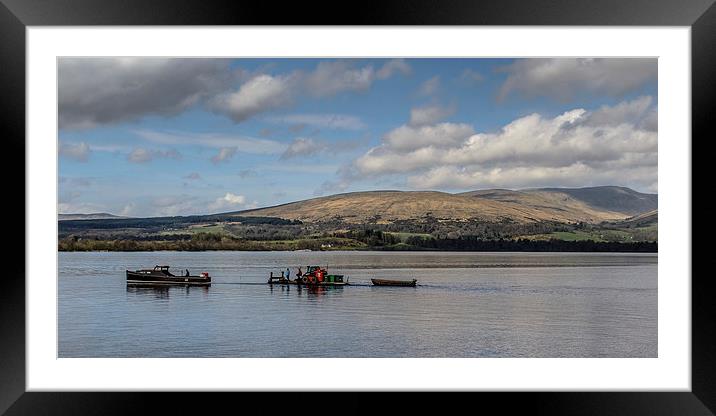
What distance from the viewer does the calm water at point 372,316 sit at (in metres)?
15.3

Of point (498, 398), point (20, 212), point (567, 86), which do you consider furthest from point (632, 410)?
point (567, 86)

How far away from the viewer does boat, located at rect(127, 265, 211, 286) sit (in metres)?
24.7

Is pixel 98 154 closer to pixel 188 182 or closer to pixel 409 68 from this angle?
pixel 188 182

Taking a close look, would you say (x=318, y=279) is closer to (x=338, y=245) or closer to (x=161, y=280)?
(x=161, y=280)

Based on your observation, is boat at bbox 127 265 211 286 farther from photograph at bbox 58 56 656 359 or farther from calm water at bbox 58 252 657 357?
photograph at bbox 58 56 656 359

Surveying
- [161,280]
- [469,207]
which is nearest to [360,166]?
[469,207]

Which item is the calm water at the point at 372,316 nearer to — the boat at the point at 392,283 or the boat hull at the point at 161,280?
the boat at the point at 392,283

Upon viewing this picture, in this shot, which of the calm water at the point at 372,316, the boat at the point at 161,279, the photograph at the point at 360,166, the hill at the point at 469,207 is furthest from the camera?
the photograph at the point at 360,166

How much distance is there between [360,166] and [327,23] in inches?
1320

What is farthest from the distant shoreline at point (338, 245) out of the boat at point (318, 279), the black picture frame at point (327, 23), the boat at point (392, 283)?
the black picture frame at point (327, 23)

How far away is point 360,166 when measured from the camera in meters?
36.3

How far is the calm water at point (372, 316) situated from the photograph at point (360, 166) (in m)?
1.70

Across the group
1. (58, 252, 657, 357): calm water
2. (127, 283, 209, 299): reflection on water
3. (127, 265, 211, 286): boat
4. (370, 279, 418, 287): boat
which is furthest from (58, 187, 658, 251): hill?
(370, 279, 418, 287): boat

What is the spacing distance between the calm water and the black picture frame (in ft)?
34.8
